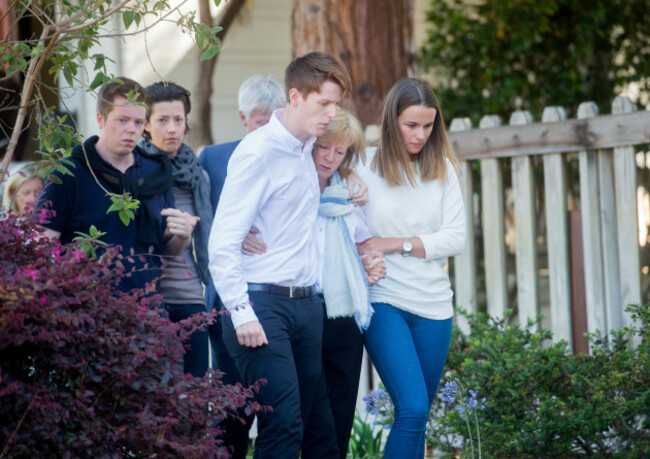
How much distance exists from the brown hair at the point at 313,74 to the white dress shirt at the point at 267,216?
16cm

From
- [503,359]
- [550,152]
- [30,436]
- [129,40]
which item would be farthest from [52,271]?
[129,40]

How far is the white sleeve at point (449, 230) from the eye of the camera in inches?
146

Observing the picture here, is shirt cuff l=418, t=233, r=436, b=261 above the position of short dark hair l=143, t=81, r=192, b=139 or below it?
below

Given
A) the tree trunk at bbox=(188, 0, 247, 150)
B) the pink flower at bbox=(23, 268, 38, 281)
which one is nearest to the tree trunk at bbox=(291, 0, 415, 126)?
the tree trunk at bbox=(188, 0, 247, 150)

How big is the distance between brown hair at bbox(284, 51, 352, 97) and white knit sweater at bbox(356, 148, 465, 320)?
1.97ft

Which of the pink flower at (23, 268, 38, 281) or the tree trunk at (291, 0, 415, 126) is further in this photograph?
the tree trunk at (291, 0, 415, 126)

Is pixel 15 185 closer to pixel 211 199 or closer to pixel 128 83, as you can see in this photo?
pixel 211 199

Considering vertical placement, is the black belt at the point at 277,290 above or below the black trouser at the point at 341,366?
above

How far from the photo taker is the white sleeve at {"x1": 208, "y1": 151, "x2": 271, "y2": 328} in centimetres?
314

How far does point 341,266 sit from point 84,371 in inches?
54.1

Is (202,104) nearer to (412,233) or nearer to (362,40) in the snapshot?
(362,40)

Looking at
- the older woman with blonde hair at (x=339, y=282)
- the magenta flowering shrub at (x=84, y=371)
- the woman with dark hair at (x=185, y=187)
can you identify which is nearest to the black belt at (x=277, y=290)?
the older woman with blonde hair at (x=339, y=282)

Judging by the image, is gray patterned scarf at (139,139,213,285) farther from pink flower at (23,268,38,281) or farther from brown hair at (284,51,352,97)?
pink flower at (23,268,38,281)

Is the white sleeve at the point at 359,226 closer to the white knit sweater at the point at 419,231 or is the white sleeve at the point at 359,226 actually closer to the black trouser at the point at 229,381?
the white knit sweater at the point at 419,231
